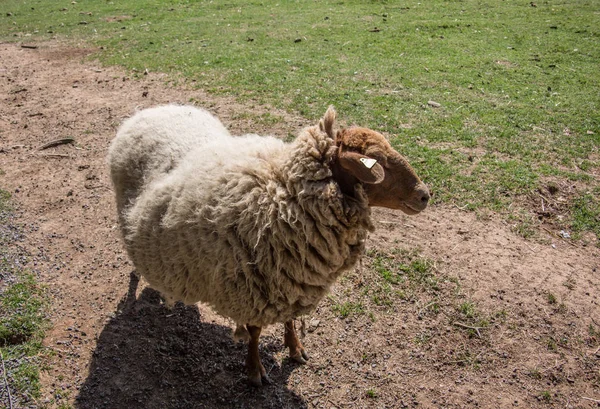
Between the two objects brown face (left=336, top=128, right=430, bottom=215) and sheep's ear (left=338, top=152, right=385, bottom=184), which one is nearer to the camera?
sheep's ear (left=338, top=152, right=385, bottom=184)

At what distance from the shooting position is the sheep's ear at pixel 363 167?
126 inches

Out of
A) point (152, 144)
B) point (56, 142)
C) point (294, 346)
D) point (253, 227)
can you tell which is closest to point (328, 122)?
point (253, 227)

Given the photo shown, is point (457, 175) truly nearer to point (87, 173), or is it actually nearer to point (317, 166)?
point (317, 166)

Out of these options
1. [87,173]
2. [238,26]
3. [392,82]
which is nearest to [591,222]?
[392,82]

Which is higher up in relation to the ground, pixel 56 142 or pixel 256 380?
pixel 56 142

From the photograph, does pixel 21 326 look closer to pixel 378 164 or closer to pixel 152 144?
pixel 152 144

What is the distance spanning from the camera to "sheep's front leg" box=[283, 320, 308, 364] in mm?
4340

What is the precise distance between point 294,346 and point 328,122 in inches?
90.8

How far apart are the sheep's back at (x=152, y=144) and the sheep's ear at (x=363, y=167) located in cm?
167

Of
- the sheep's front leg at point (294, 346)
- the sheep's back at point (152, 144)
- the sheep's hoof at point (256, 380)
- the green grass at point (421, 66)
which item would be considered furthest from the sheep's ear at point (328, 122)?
the green grass at point (421, 66)

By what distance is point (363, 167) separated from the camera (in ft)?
10.6

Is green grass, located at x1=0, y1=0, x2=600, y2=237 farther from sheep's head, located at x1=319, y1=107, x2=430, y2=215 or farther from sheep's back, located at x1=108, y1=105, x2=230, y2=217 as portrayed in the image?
sheep's back, located at x1=108, y1=105, x2=230, y2=217

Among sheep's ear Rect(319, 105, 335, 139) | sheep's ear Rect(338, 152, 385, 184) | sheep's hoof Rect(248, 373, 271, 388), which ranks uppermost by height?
sheep's ear Rect(319, 105, 335, 139)

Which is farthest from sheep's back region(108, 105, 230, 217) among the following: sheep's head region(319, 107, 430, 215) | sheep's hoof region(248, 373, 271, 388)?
sheep's hoof region(248, 373, 271, 388)
